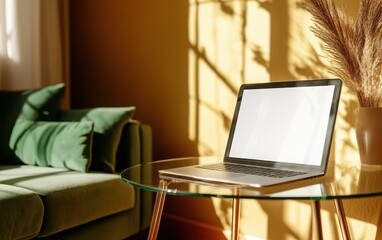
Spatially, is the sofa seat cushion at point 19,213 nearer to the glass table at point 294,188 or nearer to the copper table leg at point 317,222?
the glass table at point 294,188

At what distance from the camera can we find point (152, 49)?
2.45 metres

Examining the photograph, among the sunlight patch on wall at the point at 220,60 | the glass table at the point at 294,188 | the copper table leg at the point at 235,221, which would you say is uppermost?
the sunlight patch on wall at the point at 220,60

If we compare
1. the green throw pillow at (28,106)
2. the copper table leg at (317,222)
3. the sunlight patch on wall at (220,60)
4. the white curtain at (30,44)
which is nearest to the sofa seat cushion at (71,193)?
the green throw pillow at (28,106)

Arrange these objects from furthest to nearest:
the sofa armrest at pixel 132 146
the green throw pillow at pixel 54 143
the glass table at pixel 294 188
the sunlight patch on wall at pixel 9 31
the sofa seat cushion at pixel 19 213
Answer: the sunlight patch on wall at pixel 9 31 → the sofa armrest at pixel 132 146 → the green throw pillow at pixel 54 143 → the sofa seat cushion at pixel 19 213 → the glass table at pixel 294 188

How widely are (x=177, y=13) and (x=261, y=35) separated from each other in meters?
0.57

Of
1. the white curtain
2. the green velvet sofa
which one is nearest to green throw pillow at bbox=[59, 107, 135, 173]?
the green velvet sofa

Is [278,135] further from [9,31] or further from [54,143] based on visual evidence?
[9,31]

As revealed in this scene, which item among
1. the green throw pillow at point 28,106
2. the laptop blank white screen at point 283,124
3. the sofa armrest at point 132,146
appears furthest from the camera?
the green throw pillow at point 28,106

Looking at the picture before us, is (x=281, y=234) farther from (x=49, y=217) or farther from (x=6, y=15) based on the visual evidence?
(x=6, y=15)

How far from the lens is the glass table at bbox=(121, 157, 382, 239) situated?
1.01 meters

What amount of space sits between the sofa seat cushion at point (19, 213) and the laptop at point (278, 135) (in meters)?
0.54

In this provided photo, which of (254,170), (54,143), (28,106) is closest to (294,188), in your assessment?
(254,170)

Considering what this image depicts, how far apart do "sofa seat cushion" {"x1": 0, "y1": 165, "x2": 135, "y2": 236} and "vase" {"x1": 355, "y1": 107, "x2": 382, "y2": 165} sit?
1033mm

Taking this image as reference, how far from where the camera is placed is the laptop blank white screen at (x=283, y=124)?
51.0 inches
